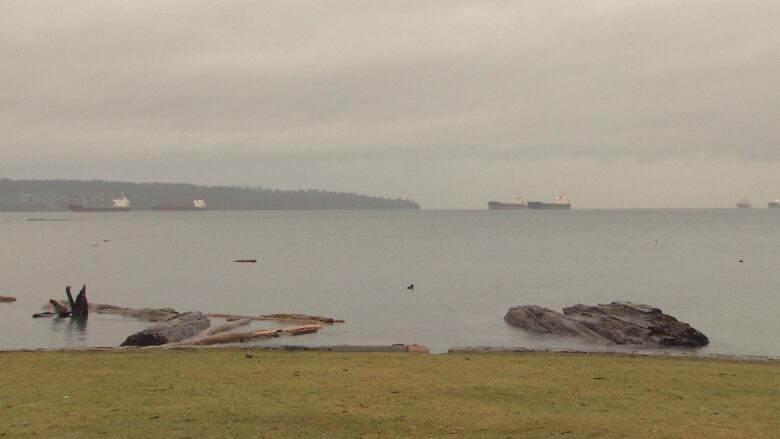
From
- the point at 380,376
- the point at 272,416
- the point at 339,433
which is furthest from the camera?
the point at 380,376

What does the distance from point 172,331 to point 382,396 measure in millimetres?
13507

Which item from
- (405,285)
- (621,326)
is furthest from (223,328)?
(405,285)

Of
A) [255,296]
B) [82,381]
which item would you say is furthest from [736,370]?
[255,296]

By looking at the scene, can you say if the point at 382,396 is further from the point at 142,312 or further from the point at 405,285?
the point at 405,285

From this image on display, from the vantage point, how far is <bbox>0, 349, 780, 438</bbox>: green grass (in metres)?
11.4

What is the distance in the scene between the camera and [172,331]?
2520 centimetres

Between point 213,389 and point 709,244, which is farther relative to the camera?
point 709,244

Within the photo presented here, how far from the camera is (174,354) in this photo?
63.6ft

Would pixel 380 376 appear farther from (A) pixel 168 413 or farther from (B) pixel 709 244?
(B) pixel 709 244

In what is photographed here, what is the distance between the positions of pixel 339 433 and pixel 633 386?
6.47 metres

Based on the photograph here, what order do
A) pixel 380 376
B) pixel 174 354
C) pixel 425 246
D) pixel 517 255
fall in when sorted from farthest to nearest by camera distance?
pixel 425 246, pixel 517 255, pixel 174 354, pixel 380 376

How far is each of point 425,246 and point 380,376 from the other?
99.0 m

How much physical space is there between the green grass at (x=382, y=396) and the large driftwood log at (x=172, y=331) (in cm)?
484

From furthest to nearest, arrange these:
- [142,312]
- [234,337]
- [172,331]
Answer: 1. [142,312]
2. [172,331]
3. [234,337]
